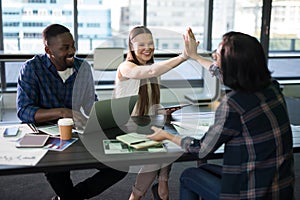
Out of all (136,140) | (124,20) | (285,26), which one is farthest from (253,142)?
(285,26)

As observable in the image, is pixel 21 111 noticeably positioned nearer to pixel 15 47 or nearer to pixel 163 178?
pixel 163 178

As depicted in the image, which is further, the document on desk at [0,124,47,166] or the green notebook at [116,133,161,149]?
the green notebook at [116,133,161,149]

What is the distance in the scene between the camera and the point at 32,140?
181 cm

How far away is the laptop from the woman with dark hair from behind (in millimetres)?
512

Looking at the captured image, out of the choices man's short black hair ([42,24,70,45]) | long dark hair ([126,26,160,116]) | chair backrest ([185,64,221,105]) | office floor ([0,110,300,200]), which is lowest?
office floor ([0,110,300,200])

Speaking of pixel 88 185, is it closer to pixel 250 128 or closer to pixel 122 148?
pixel 122 148

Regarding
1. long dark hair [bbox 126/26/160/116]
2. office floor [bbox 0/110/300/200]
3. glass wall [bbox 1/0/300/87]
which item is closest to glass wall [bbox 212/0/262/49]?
glass wall [bbox 1/0/300/87]

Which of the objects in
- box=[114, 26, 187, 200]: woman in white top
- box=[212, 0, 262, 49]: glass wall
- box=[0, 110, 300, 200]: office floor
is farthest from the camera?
box=[212, 0, 262, 49]: glass wall

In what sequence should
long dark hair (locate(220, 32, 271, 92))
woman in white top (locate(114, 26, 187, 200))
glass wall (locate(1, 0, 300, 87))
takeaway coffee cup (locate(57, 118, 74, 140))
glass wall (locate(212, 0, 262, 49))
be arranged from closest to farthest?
long dark hair (locate(220, 32, 271, 92)) < takeaway coffee cup (locate(57, 118, 74, 140)) < woman in white top (locate(114, 26, 187, 200)) < glass wall (locate(1, 0, 300, 87)) < glass wall (locate(212, 0, 262, 49))

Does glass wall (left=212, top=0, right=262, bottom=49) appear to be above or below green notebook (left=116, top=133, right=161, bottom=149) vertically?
above

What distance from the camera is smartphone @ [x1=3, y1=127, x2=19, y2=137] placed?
1.88 meters

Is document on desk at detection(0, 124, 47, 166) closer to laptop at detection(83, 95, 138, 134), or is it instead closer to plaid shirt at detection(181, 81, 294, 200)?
laptop at detection(83, 95, 138, 134)

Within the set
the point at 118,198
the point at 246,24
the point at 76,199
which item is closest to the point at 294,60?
the point at 246,24

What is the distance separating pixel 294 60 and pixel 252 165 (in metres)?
5.41
